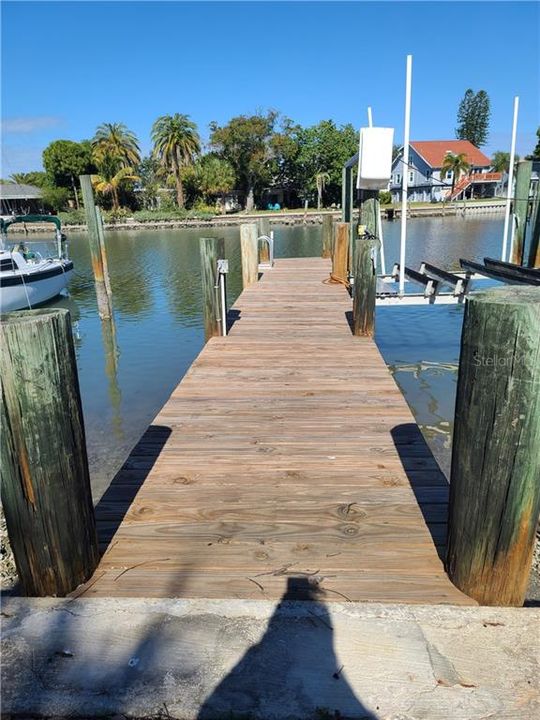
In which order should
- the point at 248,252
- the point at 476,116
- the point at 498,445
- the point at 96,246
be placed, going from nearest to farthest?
the point at 498,445 → the point at 248,252 → the point at 96,246 → the point at 476,116

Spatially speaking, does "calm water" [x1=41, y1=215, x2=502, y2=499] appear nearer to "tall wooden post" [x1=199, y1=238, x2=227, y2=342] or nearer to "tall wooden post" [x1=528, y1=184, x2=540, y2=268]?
"tall wooden post" [x1=199, y1=238, x2=227, y2=342]

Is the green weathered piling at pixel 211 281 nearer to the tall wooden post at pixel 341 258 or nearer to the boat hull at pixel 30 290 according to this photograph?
the tall wooden post at pixel 341 258

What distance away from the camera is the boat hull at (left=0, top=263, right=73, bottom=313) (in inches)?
559

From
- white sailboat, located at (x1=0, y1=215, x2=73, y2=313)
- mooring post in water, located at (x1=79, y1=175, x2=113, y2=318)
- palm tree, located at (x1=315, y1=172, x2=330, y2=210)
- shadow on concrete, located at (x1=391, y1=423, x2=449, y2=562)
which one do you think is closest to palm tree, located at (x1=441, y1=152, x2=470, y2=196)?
palm tree, located at (x1=315, y1=172, x2=330, y2=210)

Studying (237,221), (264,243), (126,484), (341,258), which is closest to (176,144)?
(237,221)

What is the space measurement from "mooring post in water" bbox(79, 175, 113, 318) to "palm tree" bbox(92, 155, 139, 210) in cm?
4414

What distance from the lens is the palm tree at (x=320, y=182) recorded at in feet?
187

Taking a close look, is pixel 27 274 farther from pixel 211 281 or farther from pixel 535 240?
pixel 535 240

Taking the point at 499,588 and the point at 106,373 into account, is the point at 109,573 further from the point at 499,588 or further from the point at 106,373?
the point at 106,373

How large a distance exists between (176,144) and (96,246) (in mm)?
45361

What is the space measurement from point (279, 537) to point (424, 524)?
804 mm

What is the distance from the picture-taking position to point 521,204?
11211mm

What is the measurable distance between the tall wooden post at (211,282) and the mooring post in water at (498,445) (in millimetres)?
4939

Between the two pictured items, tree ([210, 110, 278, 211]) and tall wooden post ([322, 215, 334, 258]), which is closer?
tall wooden post ([322, 215, 334, 258])
